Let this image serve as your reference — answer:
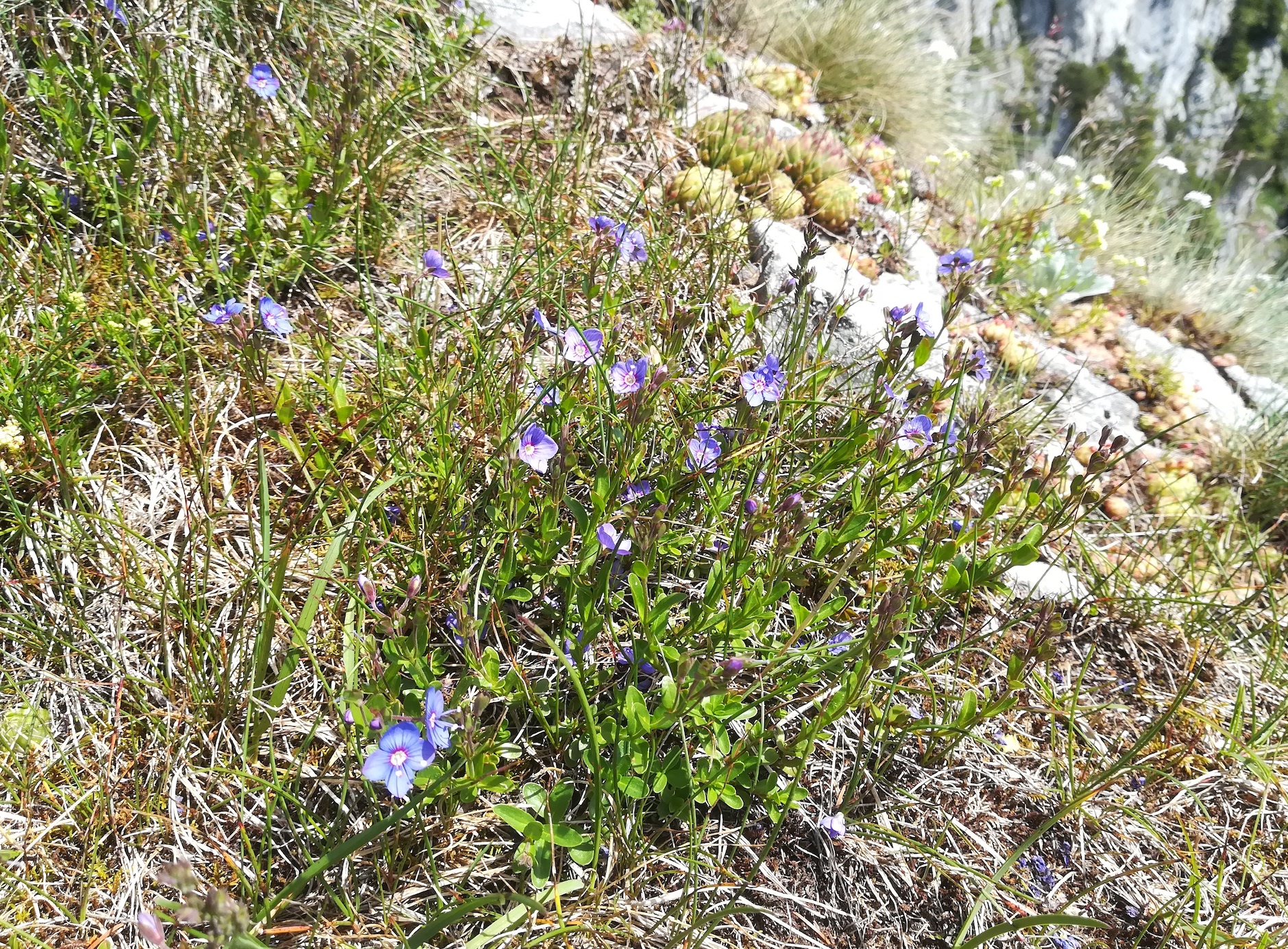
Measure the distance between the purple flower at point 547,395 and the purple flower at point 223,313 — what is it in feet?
2.85

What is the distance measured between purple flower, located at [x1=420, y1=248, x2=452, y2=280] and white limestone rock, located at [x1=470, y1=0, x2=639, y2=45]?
1613mm

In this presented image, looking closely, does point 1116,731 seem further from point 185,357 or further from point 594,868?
point 185,357

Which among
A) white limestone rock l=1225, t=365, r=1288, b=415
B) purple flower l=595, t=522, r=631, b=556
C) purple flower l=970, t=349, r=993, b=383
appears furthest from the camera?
white limestone rock l=1225, t=365, r=1288, b=415

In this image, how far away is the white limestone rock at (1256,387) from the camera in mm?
5145

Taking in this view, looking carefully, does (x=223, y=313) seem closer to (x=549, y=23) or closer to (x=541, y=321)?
(x=541, y=321)

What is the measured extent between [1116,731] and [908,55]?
5.40 metres

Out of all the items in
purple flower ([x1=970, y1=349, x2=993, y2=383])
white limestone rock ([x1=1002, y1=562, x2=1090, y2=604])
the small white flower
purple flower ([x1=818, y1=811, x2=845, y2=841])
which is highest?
the small white flower

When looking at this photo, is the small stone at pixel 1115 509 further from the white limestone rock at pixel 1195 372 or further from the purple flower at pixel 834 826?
the purple flower at pixel 834 826

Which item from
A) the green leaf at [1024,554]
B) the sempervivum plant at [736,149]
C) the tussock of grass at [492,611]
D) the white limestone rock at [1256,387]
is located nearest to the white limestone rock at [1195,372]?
the white limestone rock at [1256,387]

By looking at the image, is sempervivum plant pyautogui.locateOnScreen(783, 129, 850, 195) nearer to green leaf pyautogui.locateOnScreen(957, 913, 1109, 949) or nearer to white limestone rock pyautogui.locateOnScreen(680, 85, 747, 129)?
white limestone rock pyautogui.locateOnScreen(680, 85, 747, 129)

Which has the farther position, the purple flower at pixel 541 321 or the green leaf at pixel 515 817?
the purple flower at pixel 541 321

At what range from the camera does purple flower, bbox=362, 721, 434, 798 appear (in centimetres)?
163

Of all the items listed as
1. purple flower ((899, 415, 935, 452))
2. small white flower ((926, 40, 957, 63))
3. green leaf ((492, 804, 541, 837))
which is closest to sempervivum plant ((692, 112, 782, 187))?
purple flower ((899, 415, 935, 452))

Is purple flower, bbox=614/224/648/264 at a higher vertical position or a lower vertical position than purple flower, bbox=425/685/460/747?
higher
